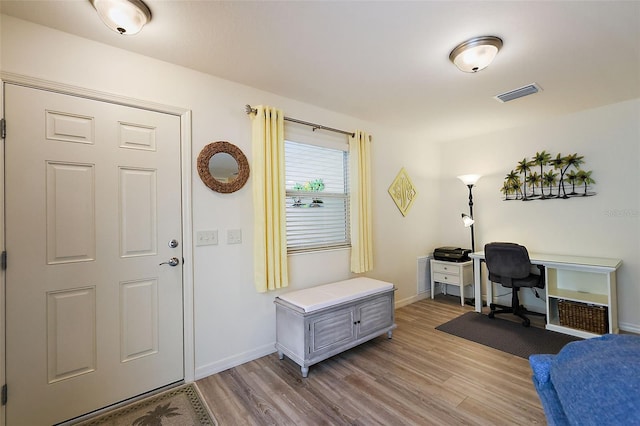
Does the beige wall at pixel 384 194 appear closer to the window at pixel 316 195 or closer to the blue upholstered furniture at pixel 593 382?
the window at pixel 316 195

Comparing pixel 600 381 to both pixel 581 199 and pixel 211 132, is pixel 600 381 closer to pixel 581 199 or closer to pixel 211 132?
pixel 211 132

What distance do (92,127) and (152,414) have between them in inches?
76.0

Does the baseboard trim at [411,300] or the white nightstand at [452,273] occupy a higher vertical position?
the white nightstand at [452,273]

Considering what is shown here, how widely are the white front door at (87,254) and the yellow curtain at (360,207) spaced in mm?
1827

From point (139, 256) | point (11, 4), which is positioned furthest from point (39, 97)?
point (139, 256)

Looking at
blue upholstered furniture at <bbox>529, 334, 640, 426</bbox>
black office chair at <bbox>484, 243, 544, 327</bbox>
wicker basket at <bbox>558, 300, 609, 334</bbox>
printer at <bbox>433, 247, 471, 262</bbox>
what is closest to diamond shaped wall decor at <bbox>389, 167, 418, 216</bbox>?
printer at <bbox>433, 247, 471, 262</bbox>

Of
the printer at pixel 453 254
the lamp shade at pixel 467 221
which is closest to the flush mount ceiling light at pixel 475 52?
the lamp shade at pixel 467 221

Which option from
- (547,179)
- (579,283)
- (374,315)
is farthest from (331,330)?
(547,179)

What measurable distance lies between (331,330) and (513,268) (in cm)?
223

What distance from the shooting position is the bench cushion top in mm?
2373

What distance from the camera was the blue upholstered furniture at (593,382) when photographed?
722mm

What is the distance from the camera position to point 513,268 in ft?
10.3

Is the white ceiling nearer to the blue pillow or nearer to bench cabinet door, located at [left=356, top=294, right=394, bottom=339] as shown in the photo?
the blue pillow

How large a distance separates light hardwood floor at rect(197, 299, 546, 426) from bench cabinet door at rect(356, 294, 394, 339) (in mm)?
195
